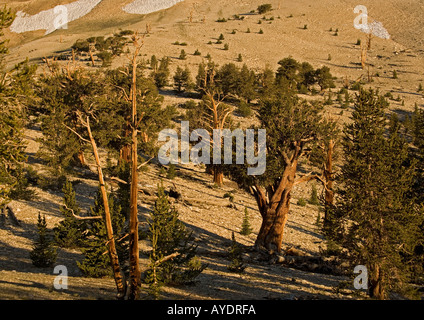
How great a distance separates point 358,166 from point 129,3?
135 m

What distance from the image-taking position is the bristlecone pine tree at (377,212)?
43.7ft

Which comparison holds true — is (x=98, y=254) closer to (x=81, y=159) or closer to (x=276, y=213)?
(x=276, y=213)

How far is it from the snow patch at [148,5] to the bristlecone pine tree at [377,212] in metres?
120

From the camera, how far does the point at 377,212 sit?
13586mm

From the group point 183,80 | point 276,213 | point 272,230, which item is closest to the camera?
point 272,230

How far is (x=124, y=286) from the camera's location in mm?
10367

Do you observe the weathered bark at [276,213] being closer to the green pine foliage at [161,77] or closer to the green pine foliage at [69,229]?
the green pine foliage at [69,229]

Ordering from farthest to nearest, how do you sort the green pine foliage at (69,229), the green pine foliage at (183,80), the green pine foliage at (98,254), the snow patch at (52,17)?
the snow patch at (52,17)
the green pine foliage at (183,80)
the green pine foliage at (69,229)
the green pine foliage at (98,254)

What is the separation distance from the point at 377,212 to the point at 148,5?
125906 millimetres

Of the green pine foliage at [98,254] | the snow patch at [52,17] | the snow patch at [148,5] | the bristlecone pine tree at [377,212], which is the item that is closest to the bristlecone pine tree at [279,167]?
the bristlecone pine tree at [377,212]

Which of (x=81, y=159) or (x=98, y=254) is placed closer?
(x=98, y=254)

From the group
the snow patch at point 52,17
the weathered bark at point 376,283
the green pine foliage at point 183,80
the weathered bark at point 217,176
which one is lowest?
the weathered bark at point 217,176

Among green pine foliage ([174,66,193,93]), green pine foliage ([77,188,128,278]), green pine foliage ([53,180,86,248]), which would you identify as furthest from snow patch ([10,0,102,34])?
green pine foliage ([77,188,128,278])

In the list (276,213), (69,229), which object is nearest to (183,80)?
(276,213)
